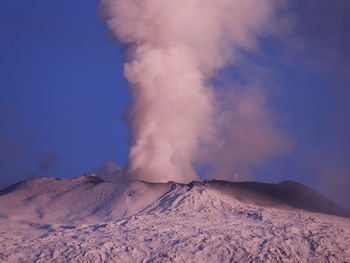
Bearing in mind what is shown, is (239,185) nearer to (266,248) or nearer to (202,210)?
(202,210)

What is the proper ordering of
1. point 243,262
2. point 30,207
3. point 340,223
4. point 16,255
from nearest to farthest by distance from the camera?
point 243,262 < point 16,255 < point 340,223 < point 30,207

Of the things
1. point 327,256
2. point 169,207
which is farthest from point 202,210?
point 327,256

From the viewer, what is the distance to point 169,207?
28422 mm

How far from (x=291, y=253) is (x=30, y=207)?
16.6 m

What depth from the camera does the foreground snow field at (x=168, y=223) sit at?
22312 mm

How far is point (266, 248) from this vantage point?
73.0ft

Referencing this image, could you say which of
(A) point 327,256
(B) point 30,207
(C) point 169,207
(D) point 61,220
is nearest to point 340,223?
(A) point 327,256

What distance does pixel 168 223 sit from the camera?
25.7 meters

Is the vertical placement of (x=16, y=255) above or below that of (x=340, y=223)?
below

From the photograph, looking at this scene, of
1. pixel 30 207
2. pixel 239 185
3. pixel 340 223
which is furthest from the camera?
pixel 239 185

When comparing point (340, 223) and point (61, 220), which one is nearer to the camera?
point (340, 223)

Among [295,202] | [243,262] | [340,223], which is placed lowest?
[243,262]

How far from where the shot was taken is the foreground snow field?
22312mm

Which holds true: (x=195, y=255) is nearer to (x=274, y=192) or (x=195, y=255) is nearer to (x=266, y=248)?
(x=266, y=248)
